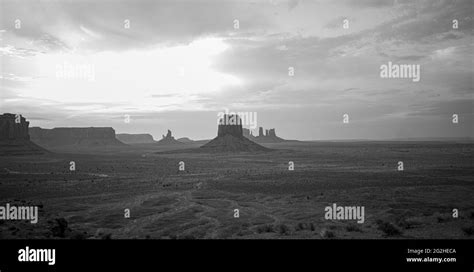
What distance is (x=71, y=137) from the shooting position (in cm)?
18825

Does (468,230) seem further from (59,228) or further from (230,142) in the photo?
(230,142)

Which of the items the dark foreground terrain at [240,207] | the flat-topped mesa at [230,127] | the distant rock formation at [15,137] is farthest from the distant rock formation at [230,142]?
the dark foreground terrain at [240,207]

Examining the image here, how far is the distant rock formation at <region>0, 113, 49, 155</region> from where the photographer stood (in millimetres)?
92500

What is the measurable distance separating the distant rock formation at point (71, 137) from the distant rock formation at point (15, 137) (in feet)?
263

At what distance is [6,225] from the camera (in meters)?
13.2

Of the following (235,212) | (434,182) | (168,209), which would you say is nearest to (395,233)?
(235,212)

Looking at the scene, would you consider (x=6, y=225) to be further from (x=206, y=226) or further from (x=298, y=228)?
(x=298, y=228)

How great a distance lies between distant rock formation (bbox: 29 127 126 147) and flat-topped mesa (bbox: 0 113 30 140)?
7980 cm

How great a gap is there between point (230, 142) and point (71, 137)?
12437 centimetres

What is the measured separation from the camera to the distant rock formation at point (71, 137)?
182375 millimetres

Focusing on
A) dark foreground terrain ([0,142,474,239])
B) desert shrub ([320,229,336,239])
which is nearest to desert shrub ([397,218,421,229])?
dark foreground terrain ([0,142,474,239])
